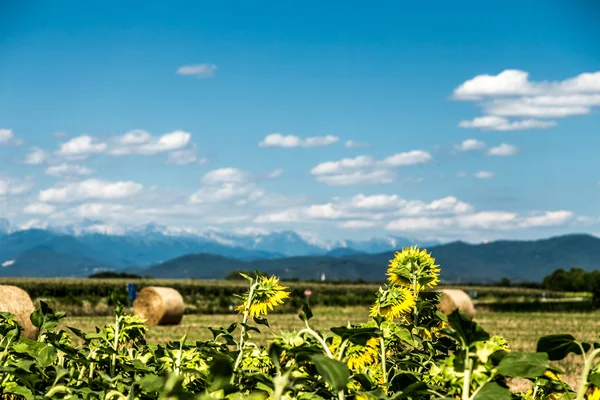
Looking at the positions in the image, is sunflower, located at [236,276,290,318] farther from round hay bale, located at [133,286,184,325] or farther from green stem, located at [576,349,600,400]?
round hay bale, located at [133,286,184,325]

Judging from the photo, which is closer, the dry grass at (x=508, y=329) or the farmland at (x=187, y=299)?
the dry grass at (x=508, y=329)

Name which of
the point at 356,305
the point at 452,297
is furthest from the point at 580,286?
the point at 452,297

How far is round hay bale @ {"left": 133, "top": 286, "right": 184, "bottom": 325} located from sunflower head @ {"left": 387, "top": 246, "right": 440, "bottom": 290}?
29.1m

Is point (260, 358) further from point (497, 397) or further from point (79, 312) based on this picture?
point (79, 312)

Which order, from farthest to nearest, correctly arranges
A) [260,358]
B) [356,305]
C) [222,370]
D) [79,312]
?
[356,305], [79,312], [260,358], [222,370]

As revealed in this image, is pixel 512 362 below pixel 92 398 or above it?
above

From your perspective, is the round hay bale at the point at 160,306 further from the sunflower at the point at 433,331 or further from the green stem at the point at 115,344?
the green stem at the point at 115,344

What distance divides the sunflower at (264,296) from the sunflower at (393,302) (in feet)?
1.21

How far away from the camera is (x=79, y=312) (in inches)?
1565

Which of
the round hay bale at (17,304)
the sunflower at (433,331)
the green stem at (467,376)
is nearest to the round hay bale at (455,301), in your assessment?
the round hay bale at (17,304)

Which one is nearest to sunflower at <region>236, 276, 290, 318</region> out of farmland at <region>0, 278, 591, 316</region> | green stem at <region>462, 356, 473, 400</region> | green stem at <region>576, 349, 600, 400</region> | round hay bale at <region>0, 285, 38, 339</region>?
green stem at <region>462, 356, 473, 400</region>

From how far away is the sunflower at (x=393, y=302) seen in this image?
2.87 meters

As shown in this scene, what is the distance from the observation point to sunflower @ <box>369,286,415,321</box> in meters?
2.87

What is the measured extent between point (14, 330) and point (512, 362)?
178 centimetres
